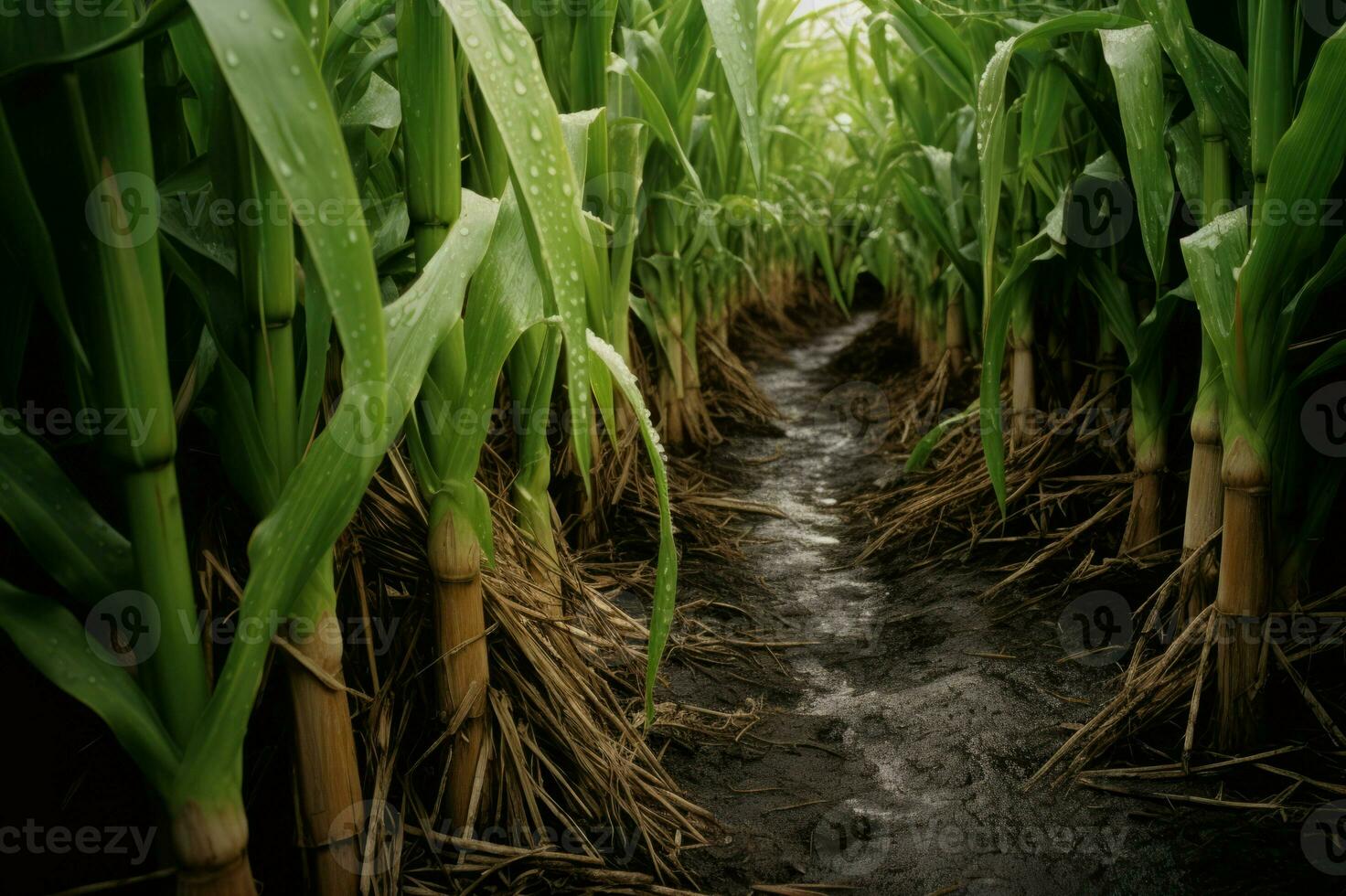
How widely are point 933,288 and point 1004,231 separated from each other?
78 cm

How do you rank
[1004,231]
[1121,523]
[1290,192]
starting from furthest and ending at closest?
1. [1004,231]
2. [1121,523]
3. [1290,192]

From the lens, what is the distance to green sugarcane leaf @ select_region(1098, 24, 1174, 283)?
33.5 inches

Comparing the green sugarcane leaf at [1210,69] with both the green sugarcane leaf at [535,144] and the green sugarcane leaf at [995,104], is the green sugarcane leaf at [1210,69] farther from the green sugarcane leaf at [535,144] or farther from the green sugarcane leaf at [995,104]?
the green sugarcane leaf at [535,144]

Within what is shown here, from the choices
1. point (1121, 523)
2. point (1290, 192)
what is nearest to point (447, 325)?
point (1290, 192)

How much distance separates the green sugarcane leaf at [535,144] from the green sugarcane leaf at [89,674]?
28cm

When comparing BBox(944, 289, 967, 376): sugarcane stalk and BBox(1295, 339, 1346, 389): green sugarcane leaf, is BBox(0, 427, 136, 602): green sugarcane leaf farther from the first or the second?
BBox(944, 289, 967, 376): sugarcane stalk

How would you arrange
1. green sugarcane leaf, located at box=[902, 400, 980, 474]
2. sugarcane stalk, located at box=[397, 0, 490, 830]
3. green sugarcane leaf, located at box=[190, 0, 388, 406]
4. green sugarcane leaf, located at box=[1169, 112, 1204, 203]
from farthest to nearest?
green sugarcane leaf, located at box=[902, 400, 980, 474] < green sugarcane leaf, located at box=[1169, 112, 1204, 203] < sugarcane stalk, located at box=[397, 0, 490, 830] < green sugarcane leaf, located at box=[190, 0, 388, 406]

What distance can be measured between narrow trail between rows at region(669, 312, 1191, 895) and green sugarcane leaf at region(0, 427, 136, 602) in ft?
1.65

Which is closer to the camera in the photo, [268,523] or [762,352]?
[268,523]

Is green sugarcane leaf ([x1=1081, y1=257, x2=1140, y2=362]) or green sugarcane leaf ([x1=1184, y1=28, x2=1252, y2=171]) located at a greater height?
green sugarcane leaf ([x1=1184, y1=28, x2=1252, y2=171])

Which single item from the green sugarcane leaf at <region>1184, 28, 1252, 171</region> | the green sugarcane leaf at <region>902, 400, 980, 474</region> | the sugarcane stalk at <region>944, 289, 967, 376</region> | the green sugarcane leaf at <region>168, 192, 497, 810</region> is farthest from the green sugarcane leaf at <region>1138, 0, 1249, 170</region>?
the sugarcane stalk at <region>944, 289, 967, 376</region>

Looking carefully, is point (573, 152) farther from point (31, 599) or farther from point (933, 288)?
point (933, 288)

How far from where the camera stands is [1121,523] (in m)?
1.23

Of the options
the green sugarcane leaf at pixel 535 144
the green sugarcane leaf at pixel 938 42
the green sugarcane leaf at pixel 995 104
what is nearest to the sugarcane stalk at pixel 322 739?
the green sugarcane leaf at pixel 535 144
